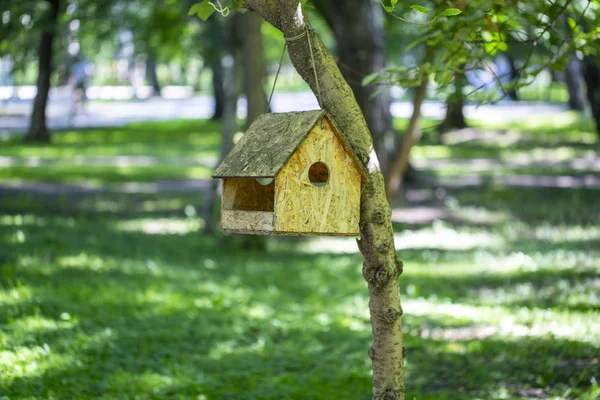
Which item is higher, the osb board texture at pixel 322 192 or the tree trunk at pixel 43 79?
the tree trunk at pixel 43 79

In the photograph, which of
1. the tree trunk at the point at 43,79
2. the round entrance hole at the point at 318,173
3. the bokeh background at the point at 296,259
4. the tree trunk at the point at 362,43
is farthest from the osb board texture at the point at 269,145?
the tree trunk at the point at 43,79

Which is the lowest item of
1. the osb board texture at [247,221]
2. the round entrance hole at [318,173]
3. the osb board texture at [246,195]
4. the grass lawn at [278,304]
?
the grass lawn at [278,304]

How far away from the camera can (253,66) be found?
12.7 m

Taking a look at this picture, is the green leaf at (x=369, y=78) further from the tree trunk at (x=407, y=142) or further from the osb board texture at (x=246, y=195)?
the tree trunk at (x=407, y=142)

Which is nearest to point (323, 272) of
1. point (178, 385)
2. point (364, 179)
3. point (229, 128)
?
point (229, 128)

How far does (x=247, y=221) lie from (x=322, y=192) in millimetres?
397

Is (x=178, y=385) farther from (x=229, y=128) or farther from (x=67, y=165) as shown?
(x=67, y=165)

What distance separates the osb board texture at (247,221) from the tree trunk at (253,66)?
8.09m

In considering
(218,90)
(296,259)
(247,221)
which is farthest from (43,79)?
(247,221)

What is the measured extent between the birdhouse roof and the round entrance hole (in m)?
0.28

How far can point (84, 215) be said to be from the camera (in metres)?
15.8

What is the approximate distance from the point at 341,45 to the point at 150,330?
8.20 metres

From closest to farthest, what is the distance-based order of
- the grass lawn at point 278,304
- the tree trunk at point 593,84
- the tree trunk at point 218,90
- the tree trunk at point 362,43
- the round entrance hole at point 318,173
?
the round entrance hole at point 318,173 → the grass lawn at point 278,304 → the tree trunk at point 362,43 → the tree trunk at point 593,84 → the tree trunk at point 218,90

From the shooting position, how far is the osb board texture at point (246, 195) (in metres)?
4.53
